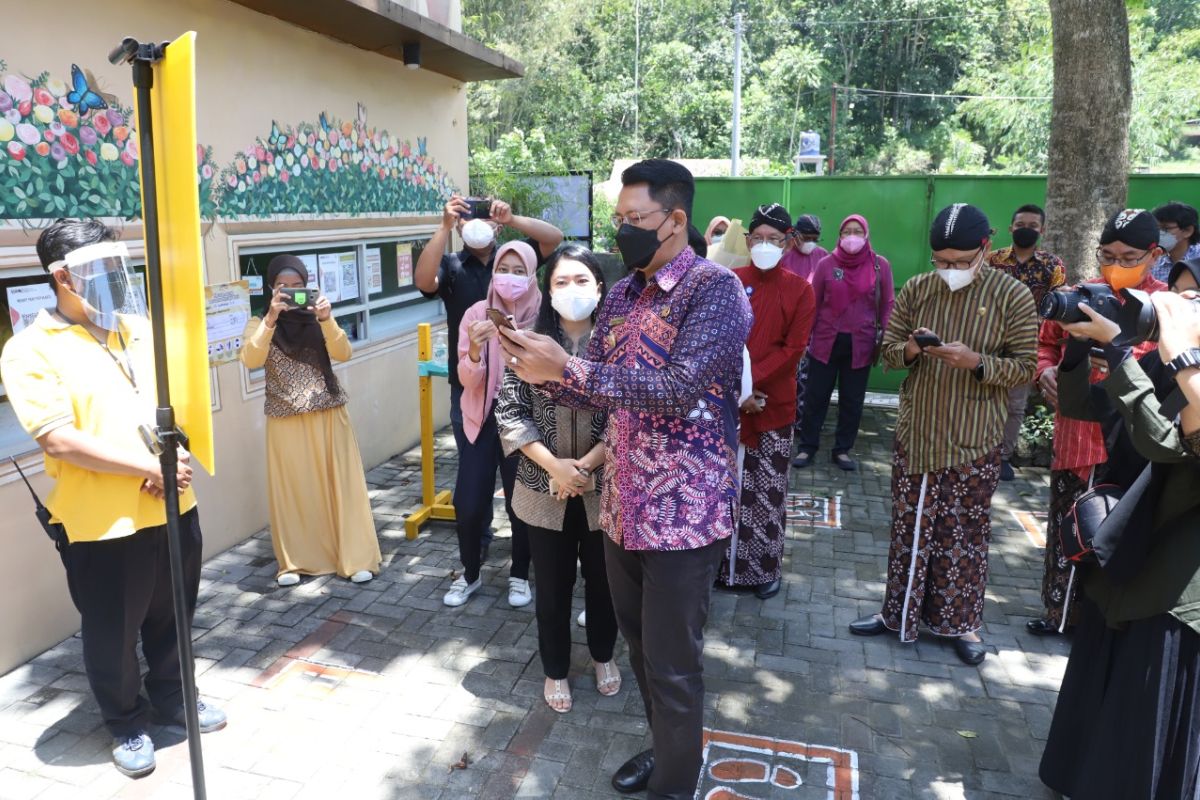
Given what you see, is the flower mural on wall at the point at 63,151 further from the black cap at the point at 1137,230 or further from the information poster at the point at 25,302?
the black cap at the point at 1137,230

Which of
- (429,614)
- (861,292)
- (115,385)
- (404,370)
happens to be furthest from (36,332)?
(861,292)

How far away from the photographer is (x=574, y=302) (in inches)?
121

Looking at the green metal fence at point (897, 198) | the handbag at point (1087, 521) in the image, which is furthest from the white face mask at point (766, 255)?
the green metal fence at point (897, 198)

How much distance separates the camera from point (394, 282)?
23.8ft

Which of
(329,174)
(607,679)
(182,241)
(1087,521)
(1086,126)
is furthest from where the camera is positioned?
(1086,126)

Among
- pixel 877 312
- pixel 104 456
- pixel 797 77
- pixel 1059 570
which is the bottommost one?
pixel 1059 570

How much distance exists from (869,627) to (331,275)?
453 cm

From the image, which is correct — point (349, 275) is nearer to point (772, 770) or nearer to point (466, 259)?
point (466, 259)

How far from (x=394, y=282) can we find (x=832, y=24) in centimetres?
2901

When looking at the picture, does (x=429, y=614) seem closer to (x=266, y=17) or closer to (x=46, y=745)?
(x=46, y=745)

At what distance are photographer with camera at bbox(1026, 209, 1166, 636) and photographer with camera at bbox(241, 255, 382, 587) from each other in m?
3.52

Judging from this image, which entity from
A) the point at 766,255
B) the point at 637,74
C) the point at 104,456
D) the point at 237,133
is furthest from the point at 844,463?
the point at 637,74

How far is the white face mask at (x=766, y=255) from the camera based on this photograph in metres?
4.40

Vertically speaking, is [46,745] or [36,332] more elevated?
[36,332]
